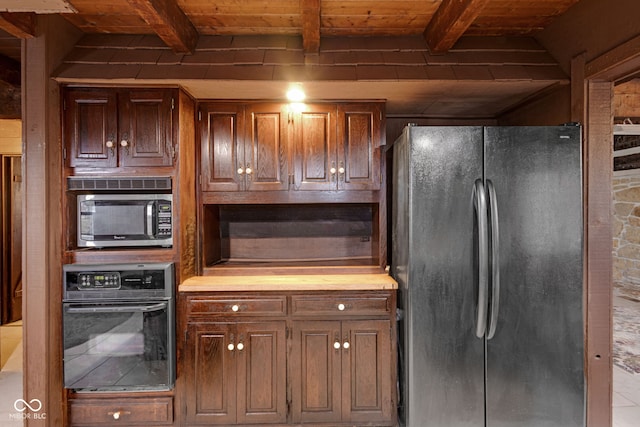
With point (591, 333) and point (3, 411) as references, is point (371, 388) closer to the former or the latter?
point (591, 333)

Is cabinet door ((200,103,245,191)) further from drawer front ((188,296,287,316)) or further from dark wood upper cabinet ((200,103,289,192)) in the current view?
drawer front ((188,296,287,316))

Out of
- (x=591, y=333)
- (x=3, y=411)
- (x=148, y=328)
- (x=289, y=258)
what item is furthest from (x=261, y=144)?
(x=3, y=411)

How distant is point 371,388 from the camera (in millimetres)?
1997

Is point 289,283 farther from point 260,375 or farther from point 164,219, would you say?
point 164,219

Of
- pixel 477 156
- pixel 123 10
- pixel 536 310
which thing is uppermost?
pixel 123 10

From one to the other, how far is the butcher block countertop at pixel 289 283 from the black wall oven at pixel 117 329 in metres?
0.21

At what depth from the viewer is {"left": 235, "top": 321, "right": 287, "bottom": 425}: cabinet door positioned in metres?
1.98

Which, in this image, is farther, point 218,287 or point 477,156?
point 218,287

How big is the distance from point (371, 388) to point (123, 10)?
2.58 metres

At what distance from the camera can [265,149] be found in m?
2.24

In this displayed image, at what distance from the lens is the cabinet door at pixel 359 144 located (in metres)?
2.24

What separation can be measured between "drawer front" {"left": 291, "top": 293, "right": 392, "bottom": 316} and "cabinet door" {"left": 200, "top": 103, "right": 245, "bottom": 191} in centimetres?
87

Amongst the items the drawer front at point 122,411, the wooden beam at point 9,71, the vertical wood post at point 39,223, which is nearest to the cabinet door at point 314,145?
the vertical wood post at point 39,223

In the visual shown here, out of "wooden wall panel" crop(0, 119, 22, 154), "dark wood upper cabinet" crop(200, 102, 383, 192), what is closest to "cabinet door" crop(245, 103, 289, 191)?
"dark wood upper cabinet" crop(200, 102, 383, 192)
